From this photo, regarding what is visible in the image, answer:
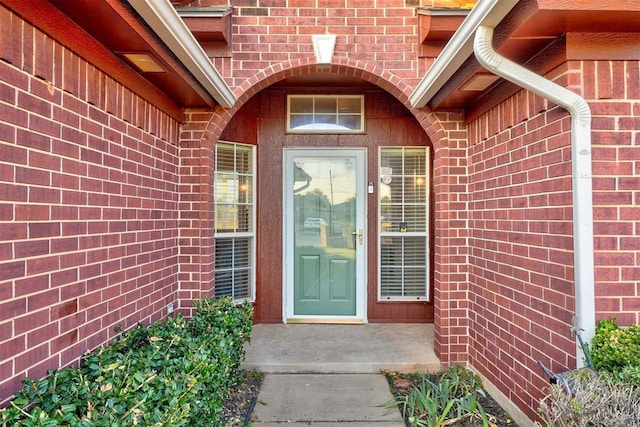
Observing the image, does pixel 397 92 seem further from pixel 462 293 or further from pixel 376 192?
pixel 462 293

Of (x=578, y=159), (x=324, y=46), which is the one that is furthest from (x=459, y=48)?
(x=324, y=46)

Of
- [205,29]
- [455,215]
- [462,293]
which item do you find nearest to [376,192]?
[455,215]

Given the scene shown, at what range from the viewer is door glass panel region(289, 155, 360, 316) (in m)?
4.70

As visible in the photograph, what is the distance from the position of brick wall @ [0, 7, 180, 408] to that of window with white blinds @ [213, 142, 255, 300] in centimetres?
127

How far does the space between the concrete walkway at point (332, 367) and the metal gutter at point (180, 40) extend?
2452mm

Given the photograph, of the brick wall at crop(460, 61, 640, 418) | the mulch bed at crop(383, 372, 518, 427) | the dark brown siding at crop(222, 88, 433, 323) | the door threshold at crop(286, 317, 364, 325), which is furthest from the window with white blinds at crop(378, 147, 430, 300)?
the brick wall at crop(460, 61, 640, 418)

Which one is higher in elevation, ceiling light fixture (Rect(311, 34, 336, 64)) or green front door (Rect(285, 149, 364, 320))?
ceiling light fixture (Rect(311, 34, 336, 64))

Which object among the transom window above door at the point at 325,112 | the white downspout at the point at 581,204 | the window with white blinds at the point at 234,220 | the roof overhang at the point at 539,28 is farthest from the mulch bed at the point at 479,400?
the transom window above door at the point at 325,112

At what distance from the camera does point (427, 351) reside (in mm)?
3717

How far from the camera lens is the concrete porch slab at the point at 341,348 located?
347cm

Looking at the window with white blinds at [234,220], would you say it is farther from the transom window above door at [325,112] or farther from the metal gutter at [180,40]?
the metal gutter at [180,40]

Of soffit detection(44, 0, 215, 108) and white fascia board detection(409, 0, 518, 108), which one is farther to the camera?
white fascia board detection(409, 0, 518, 108)

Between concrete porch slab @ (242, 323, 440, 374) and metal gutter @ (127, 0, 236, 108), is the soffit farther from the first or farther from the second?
concrete porch slab @ (242, 323, 440, 374)

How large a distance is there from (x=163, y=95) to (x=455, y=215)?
2.70 metres
